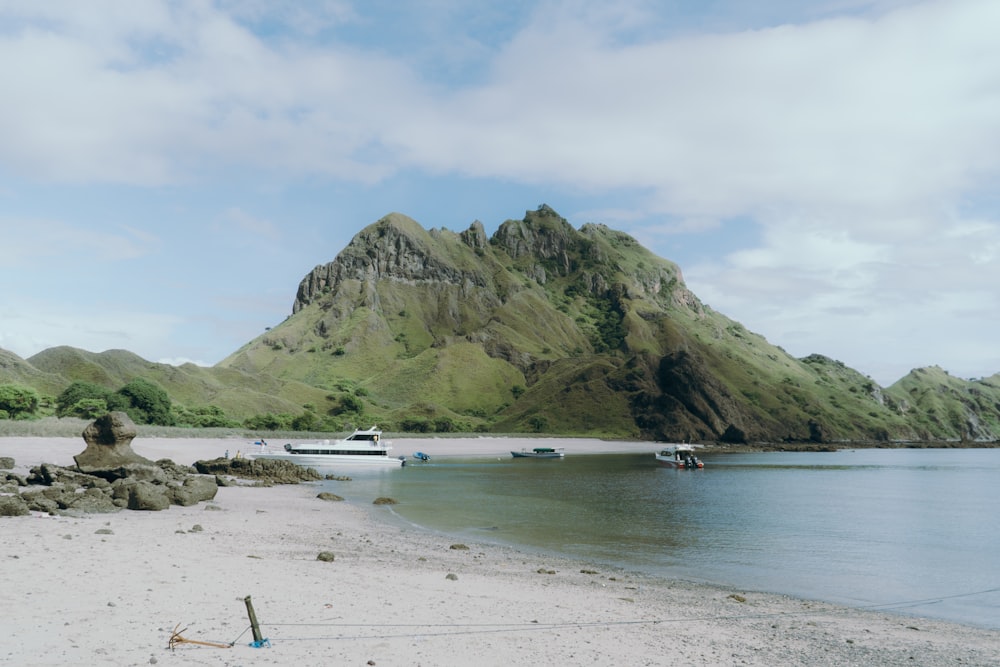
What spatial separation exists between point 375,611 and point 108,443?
109ft

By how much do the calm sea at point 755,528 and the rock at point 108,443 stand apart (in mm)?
15230

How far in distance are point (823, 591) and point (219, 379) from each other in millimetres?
186451

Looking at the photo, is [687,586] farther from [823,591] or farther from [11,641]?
[11,641]

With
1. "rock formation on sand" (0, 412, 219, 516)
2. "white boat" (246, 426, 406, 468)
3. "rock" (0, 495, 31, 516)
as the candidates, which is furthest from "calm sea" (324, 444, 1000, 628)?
"rock" (0, 495, 31, 516)

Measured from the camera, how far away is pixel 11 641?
34.9ft

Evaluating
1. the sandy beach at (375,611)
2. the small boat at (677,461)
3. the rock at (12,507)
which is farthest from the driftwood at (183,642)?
the small boat at (677,461)

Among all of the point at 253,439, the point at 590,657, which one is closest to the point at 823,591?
the point at 590,657

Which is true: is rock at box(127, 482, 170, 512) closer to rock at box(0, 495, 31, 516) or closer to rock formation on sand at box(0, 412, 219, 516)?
rock formation on sand at box(0, 412, 219, 516)

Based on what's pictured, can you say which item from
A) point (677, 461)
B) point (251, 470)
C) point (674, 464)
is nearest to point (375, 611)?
point (251, 470)

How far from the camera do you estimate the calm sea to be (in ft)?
82.6

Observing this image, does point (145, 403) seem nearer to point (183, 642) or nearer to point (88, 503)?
point (88, 503)

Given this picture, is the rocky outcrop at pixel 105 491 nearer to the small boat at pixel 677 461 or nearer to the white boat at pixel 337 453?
the white boat at pixel 337 453

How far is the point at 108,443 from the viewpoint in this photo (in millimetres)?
40156

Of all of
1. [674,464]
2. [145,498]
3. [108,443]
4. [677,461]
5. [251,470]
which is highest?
[108,443]
